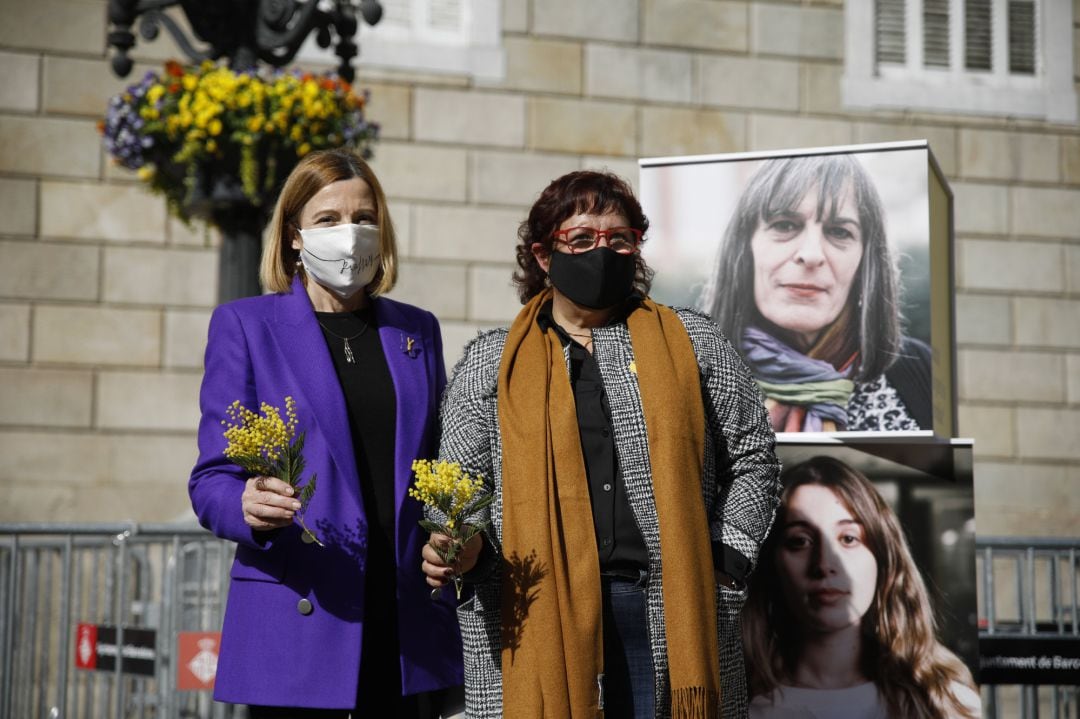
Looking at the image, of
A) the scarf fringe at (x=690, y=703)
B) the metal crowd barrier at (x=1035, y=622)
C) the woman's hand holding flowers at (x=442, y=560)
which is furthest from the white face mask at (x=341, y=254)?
the metal crowd barrier at (x=1035, y=622)

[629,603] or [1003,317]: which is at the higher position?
[1003,317]

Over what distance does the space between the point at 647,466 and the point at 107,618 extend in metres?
4.27

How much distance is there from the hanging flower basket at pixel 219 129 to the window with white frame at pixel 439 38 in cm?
319

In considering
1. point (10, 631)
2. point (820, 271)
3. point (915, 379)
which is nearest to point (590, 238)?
point (820, 271)

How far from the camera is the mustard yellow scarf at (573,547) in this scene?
3.15 metres

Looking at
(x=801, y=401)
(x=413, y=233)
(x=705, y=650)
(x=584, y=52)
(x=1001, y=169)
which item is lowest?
(x=705, y=650)

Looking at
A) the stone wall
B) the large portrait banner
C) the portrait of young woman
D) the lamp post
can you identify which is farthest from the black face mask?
the stone wall

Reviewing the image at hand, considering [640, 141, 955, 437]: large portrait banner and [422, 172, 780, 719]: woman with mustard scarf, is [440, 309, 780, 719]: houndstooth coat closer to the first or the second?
[422, 172, 780, 719]: woman with mustard scarf

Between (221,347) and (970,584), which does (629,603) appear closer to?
(221,347)

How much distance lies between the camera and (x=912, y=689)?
4.48m

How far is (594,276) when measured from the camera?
3.47 m

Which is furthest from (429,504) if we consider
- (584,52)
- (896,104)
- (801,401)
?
(896,104)

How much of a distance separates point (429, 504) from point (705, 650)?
0.77 meters

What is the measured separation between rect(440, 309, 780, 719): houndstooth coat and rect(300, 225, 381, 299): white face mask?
1.20 feet
